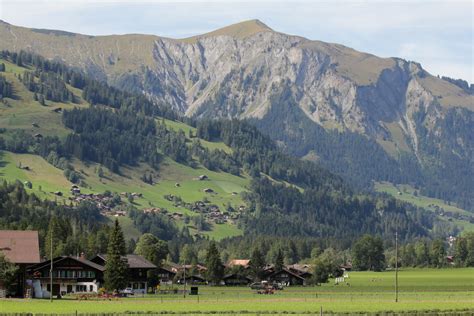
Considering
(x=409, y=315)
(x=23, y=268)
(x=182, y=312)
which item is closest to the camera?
(x=409, y=315)

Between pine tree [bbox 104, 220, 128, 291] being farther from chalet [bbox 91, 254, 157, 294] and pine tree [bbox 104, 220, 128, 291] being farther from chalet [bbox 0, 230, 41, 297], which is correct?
chalet [bbox 91, 254, 157, 294]

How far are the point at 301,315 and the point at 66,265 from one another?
81.4 metres

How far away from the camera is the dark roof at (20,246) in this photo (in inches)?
5863

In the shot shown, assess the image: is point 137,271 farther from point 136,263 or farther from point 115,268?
point 115,268

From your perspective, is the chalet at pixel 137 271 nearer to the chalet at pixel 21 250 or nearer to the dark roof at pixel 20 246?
the dark roof at pixel 20 246

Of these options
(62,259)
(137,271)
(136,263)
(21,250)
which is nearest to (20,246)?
(21,250)

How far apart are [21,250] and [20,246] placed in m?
0.73

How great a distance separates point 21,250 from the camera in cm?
15088

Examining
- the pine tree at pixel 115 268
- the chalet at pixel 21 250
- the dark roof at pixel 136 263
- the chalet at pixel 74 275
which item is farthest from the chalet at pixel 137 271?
the chalet at pixel 21 250

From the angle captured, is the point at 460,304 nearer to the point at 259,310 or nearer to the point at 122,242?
the point at 259,310

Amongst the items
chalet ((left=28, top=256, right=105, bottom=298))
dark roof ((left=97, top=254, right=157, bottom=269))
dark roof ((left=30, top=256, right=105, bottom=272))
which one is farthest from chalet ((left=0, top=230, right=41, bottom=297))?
dark roof ((left=97, top=254, right=157, bottom=269))

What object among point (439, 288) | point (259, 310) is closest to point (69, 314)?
point (259, 310)

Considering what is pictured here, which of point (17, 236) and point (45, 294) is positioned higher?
point (17, 236)

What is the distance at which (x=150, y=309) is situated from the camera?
4454 inches
